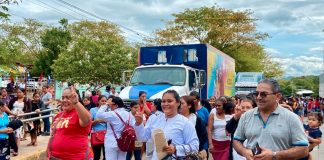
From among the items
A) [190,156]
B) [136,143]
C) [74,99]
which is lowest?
[136,143]

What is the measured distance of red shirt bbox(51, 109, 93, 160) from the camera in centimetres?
500

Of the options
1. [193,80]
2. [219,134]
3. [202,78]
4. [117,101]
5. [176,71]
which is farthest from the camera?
[202,78]

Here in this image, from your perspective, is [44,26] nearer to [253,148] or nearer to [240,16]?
[240,16]

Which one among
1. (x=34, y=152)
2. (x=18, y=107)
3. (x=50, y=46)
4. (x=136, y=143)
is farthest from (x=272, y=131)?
(x=50, y=46)

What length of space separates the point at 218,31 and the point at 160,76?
97.5 feet

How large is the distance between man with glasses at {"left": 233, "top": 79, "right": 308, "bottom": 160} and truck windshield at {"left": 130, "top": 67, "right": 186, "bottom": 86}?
1047 cm

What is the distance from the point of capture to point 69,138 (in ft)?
16.5

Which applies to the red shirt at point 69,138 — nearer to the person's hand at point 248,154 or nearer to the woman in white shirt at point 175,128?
the woman in white shirt at point 175,128

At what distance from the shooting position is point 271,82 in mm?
3781

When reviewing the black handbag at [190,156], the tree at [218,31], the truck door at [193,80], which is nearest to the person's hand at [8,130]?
the black handbag at [190,156]

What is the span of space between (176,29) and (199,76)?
1219 inches

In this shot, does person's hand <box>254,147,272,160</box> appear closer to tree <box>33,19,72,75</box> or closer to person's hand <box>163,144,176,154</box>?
person's hand <box>163,144,176,154</box>

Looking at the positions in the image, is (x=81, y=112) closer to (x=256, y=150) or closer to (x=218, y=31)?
(x=256, y=150)

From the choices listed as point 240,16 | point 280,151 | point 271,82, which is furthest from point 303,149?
point 240,16
